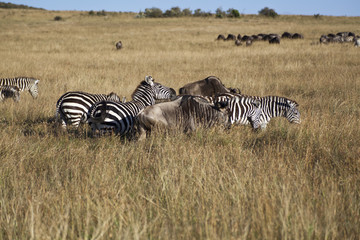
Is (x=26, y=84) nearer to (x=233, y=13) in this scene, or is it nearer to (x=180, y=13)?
(x=233, y=13)

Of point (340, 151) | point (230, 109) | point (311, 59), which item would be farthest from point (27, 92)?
point (311, 59)

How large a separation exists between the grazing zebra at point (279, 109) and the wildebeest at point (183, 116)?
1.44 metres

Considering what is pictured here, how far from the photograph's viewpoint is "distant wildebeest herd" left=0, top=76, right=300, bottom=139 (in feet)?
19.6

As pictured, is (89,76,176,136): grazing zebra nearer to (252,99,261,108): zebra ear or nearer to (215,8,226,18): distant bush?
(252,99,261,108): zebra ear

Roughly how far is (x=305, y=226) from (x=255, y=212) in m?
0.44

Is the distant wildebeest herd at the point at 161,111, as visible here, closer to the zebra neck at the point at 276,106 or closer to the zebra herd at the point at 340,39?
the zebra neck at the point at 276,106

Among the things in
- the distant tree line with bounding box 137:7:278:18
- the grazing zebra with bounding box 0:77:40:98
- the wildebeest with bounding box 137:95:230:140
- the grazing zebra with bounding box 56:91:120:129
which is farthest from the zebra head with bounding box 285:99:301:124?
the distant tree line with bounding box 137:7:278:18

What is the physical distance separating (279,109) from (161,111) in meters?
3.17

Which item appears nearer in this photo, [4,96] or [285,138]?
[285,138]

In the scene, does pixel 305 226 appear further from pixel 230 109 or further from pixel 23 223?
pixel 230 109

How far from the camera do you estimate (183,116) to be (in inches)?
239

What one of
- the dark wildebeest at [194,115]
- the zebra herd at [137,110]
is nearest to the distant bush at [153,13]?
the zebra herd at [137,110]

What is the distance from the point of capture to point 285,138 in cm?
582

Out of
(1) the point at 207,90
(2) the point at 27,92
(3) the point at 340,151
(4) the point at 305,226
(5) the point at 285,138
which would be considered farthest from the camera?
(2) the point at 27,92
